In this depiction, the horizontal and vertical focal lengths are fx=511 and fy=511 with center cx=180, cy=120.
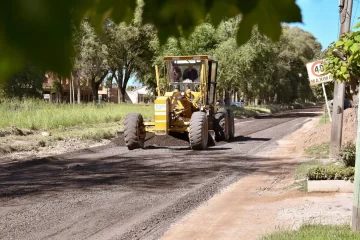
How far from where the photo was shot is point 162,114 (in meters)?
14.1

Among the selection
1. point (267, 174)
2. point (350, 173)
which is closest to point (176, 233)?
point (350, 173)

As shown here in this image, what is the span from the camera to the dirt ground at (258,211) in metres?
6.24

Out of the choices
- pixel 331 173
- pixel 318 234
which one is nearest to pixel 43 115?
pixel 331 173

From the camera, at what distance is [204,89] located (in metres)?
15.2

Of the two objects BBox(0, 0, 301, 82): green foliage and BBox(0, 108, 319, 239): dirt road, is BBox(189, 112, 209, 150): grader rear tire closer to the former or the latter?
BBox(0, 108, 319, 239): dirt road

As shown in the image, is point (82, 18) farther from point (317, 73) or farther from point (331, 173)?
point (317, 73)

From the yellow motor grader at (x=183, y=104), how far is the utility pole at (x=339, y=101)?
376 cm

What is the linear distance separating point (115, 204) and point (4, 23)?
6810mm

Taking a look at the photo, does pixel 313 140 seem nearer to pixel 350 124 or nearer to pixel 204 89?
pixel 350 124

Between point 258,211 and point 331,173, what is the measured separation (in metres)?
1.98

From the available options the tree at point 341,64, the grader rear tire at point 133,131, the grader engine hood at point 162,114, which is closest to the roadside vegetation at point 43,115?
the grader rear tire at point 133,131

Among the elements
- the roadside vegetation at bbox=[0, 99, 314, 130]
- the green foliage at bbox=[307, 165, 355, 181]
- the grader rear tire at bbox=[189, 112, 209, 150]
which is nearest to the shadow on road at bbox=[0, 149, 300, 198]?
the grader rear tire at bbox=[189, 112, 209, 150]

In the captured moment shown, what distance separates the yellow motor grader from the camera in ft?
45.8

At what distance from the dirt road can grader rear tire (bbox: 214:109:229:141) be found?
207 cm
